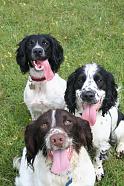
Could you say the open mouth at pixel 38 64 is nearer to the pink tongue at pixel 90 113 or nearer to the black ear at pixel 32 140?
the pink tongue at pixel 90 113

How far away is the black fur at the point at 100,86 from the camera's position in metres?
5.18

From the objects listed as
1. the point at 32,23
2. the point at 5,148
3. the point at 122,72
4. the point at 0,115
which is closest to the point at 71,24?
the point at 32,23

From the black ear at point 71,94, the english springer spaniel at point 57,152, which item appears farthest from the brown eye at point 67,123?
the black ear at point 71,94

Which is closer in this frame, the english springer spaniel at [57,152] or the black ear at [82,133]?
the english springer spaniel at [57,152]

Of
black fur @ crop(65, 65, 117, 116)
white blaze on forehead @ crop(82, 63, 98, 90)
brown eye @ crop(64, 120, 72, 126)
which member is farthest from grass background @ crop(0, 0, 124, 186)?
brown eye @ crop(64, 120, 72, 126)

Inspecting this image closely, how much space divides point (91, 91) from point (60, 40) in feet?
13.6

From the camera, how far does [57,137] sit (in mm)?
4129

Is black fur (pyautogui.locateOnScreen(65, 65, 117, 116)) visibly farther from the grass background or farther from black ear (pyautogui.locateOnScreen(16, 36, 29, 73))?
black ear (pyautogui.locateOnScreen(16, 36, 29, 73))

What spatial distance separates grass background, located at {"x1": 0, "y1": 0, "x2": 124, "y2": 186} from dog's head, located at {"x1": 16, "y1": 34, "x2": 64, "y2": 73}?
2.51ft

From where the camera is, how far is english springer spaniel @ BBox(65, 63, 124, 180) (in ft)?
16.8

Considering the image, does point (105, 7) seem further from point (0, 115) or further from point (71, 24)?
point (0, 115)

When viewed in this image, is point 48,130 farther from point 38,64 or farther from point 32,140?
point 38,64

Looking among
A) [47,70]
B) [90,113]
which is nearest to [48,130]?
[90,113]

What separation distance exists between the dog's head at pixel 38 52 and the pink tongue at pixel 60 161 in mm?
1905
